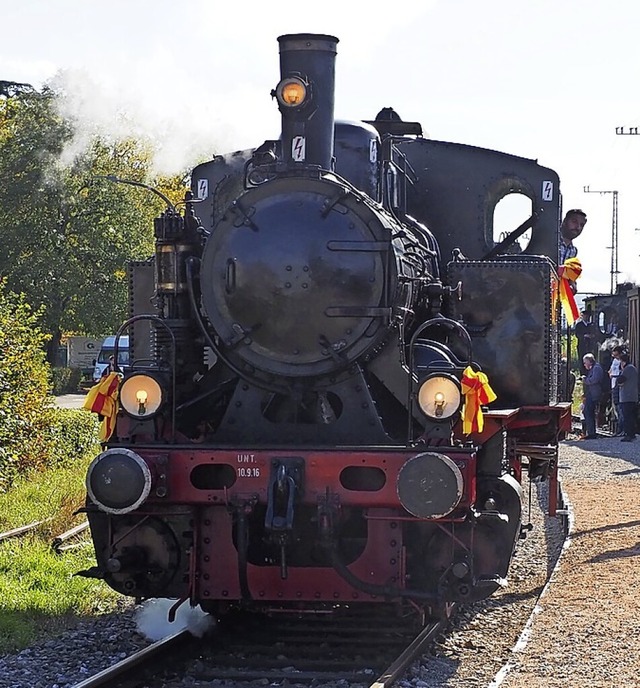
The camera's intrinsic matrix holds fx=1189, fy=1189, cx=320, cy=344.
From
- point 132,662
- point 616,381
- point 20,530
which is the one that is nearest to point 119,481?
point 132,662

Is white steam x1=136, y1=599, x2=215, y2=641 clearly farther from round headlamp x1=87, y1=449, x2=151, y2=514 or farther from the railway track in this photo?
round headlamp x1=87, y1=449, x2=151, y2=514

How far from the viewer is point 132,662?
6.01 metres

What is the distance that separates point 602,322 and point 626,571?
24531 millimetres

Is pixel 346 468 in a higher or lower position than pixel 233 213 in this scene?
lower

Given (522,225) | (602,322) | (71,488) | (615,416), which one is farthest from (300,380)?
(602,322)

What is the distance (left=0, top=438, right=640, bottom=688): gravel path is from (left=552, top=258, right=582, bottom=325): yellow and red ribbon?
1.90m

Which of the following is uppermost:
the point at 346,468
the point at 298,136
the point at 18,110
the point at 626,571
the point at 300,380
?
the point at 18,110

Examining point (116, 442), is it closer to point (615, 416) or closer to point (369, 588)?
point (369, 588)

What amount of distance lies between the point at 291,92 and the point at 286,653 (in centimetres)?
319

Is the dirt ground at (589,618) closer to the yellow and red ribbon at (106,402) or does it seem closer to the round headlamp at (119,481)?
the round headlamp at (119,481)

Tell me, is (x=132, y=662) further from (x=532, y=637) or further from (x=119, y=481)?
(x=532, y=637)

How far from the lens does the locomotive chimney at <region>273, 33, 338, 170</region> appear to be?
22.9 ft

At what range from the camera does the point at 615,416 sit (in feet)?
75.5

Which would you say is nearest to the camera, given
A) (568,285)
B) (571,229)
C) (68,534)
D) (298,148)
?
(298,148)
